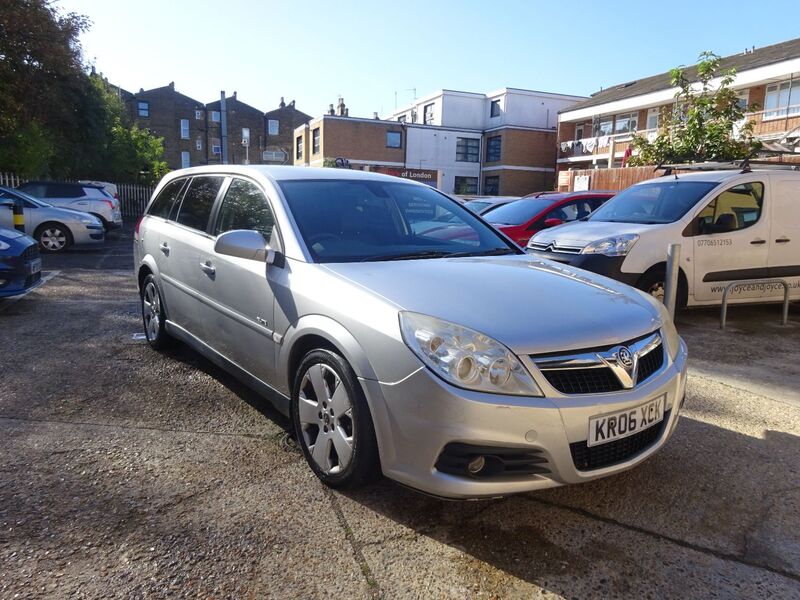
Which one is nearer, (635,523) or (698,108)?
(635,523)

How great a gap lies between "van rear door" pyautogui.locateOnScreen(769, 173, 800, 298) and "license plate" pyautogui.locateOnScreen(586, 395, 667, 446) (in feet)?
17.5

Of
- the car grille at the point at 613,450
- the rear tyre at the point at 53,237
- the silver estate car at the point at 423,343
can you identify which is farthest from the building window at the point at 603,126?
the car grille at the point at 613,450

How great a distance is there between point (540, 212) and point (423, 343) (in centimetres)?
779

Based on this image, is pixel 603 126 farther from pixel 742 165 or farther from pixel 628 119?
pixel 742 165

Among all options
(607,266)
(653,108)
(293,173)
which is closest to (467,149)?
(653,108)

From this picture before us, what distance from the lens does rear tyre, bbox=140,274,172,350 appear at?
5.07 m

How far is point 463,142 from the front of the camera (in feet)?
159

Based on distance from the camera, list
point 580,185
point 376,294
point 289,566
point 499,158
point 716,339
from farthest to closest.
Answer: point 499,158 → point 580,185 → point 716,339 → point 376,294 → point 289,566

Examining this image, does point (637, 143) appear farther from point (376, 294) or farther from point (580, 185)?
point (376, 294)

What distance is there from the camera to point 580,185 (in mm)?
21844

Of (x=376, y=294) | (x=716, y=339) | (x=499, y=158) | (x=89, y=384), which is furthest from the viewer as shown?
(x=499, y=158)

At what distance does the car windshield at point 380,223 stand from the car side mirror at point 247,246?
0.72 feet

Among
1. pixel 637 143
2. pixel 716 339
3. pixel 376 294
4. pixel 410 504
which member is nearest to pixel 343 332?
pixel 376 294

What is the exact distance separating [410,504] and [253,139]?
2688 inches
